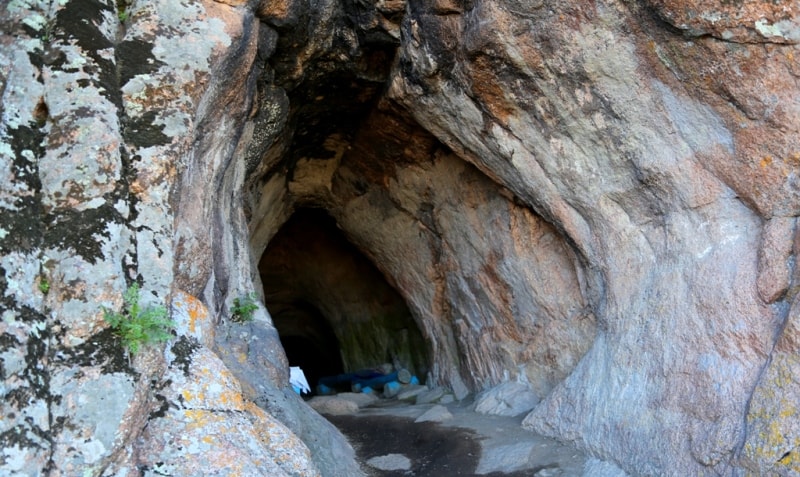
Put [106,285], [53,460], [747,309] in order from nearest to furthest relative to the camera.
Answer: [53,460] → [106,285] → [747,309]

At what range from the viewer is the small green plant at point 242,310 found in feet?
19.2

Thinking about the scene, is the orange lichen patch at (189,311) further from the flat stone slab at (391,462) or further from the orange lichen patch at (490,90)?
the orange lichen patch at (490,90)

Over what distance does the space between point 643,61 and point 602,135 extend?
71 centimetres

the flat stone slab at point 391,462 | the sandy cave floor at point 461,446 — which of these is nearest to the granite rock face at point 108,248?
the flat stone slab at point 391,462

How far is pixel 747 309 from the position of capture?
181 inches

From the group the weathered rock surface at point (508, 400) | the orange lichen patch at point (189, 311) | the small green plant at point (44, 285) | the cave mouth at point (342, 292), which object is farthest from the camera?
the cave mouth at point (342, 292)

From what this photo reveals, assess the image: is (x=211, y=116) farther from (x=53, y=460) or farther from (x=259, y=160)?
(x=53, y=460)

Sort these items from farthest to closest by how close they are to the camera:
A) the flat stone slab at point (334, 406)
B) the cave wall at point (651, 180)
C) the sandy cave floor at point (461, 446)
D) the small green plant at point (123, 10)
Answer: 1. the flat stone slab at point (334, 406)
2. the sandy cave floor at point (461, 446)
3. the cave wall at point (651, 180)
4. the small green plant at point (123, 10)

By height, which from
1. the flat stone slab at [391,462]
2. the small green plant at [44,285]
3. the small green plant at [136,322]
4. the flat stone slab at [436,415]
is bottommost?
the flat stone slab at [391,462]

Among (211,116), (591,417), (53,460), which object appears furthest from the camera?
(591,417)

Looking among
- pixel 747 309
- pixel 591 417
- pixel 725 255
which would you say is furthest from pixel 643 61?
pixel 591 417

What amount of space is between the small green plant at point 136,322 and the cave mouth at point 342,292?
7.89 meters

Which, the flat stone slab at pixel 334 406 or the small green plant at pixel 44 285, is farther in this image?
the flat stone slab at pixel 334 406

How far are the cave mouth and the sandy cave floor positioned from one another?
3955 mm
